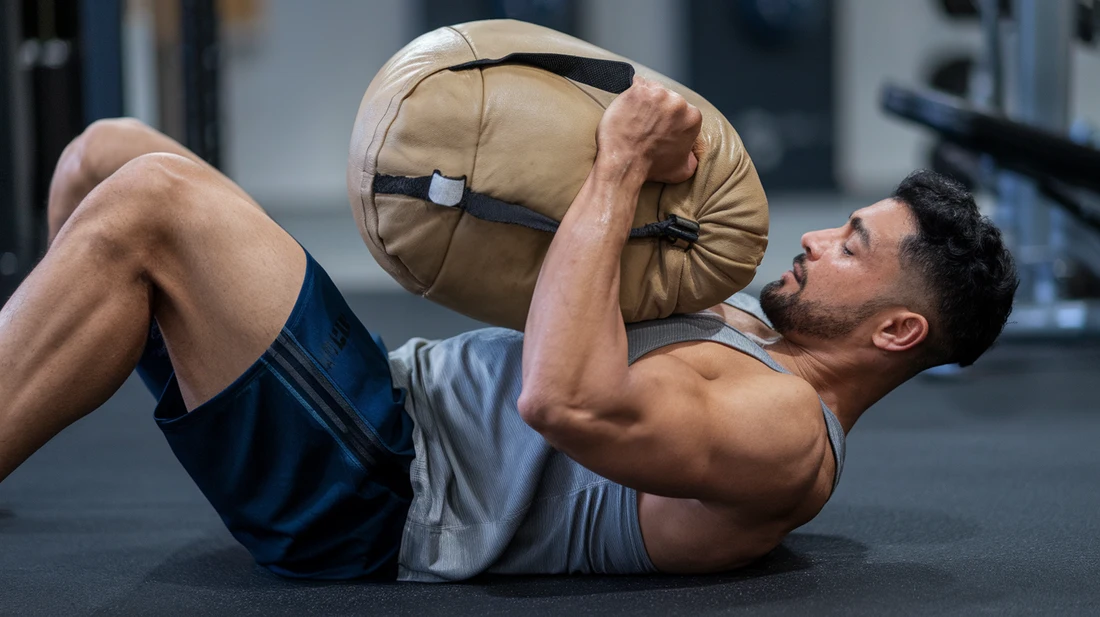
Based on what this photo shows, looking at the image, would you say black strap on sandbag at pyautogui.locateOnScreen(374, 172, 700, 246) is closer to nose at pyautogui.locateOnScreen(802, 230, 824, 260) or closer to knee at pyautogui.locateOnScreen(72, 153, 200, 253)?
knee at pyautogui.locateOnScreen(72, 153, 200, 253)

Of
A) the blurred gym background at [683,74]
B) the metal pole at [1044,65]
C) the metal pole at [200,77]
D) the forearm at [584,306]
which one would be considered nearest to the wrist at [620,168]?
the forearm at [584,306]

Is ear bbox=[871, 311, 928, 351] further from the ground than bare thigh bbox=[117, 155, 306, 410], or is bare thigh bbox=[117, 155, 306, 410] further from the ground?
bare thigh bbox=[117, 155, 306, 410]

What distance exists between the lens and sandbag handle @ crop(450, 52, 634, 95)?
4.67 feet

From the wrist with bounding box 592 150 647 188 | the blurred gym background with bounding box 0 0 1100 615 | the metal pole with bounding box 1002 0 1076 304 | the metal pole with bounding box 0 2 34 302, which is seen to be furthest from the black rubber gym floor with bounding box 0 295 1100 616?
the metal pole with bounding box 0 2 34 302

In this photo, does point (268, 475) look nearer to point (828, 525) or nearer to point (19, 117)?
point (828, 525)

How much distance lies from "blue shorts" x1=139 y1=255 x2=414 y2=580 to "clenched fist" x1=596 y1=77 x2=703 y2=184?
17.9 inches

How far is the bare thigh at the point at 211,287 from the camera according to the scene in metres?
1.43

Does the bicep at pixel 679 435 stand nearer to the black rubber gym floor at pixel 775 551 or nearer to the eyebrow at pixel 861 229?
the black rubber gym floor at pixel 775 551

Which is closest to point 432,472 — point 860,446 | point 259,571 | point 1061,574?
point 259,571

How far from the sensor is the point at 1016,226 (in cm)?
404

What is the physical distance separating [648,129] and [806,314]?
427 millimetres

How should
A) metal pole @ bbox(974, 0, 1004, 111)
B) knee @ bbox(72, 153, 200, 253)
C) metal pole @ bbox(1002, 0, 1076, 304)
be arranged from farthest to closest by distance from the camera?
metal pole @ bbox(974, 0, 1004, 111), metal pole @ bbox(1002, 0, 1076, 304), knee @ bbox(72, 153, 200, 253)

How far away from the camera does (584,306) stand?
1.32 metres

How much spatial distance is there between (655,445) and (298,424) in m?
0.48
